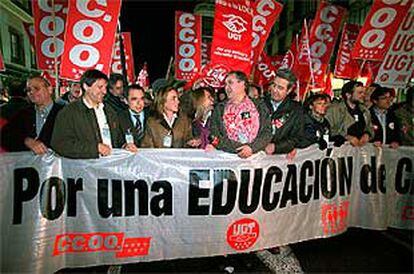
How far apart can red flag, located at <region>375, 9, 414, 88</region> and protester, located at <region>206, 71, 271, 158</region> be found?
3.20 metres

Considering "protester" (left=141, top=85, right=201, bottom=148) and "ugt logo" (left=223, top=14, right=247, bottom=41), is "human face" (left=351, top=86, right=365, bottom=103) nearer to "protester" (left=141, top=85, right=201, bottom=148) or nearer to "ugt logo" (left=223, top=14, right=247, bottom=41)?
"ugt logo" (left=223, top=14, right=247, bottom=41)

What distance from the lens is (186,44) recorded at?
11805mm

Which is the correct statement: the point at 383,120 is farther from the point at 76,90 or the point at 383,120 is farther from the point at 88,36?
the point at 76,90

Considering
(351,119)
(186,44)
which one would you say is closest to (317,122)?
(351,119)

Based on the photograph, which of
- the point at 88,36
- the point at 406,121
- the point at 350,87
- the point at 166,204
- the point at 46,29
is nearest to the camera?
the point at 166,204

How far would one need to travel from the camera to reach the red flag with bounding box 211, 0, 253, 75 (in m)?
6.01

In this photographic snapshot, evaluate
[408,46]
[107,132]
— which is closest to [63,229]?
[107,132]

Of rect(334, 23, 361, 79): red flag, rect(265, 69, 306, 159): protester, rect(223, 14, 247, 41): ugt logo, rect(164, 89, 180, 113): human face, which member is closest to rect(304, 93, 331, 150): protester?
rect(265, 69, 306, 159): protester

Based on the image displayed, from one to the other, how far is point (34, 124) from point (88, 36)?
126cm

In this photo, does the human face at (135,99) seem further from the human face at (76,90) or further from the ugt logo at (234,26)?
the human face at (76,90)

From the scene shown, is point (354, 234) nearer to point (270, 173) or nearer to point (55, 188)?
point (270, 173)

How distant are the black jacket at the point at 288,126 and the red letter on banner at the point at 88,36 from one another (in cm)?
197

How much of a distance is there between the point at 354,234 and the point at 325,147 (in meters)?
1.43

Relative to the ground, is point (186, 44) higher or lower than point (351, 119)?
higher
